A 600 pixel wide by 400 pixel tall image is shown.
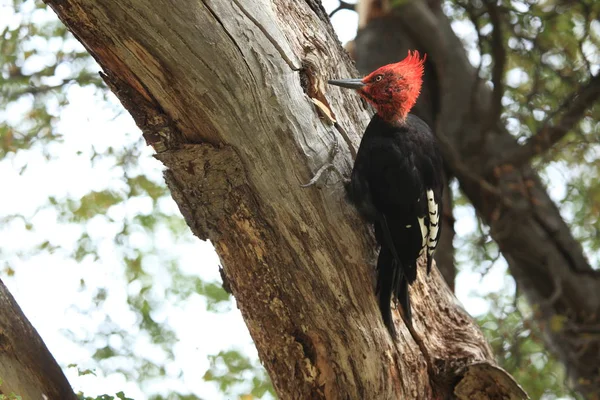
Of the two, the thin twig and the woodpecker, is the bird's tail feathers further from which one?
the thin twig

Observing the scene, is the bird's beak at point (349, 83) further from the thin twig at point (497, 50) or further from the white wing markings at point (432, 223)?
the thin twig at point (497, 50)

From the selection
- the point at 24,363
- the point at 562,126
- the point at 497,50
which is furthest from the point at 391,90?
the point at 562,126

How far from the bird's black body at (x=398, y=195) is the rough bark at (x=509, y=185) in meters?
2.14

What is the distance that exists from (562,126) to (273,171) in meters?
3.25

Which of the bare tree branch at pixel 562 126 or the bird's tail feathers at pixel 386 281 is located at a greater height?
the bare tree branch at pixel 562 126

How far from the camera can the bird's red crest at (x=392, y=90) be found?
2977 mm

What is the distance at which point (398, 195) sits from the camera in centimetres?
294

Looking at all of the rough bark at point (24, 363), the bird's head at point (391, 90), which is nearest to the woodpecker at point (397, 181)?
the bird's head at point (391, 90)

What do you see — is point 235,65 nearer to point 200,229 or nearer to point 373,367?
point 200,229

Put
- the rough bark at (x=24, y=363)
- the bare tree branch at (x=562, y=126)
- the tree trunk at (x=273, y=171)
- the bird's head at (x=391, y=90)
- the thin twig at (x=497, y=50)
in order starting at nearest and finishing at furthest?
the tree trunk at (x=273, y=171)
the rough bark at (x=24, y=363)
the bird's head at (x=391, y=90)
the thin twig at (x=497, y=50)
the bare tree branch at (x=562, y=126)

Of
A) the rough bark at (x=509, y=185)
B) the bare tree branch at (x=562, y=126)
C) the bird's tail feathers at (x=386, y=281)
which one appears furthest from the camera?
the rough bark at (x=509, y=185)

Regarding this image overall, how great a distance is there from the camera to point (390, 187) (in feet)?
9.64

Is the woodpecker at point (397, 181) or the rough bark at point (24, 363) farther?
the woodpecker at point (397, 181)

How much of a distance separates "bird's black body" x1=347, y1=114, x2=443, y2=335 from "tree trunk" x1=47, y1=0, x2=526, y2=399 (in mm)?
66
